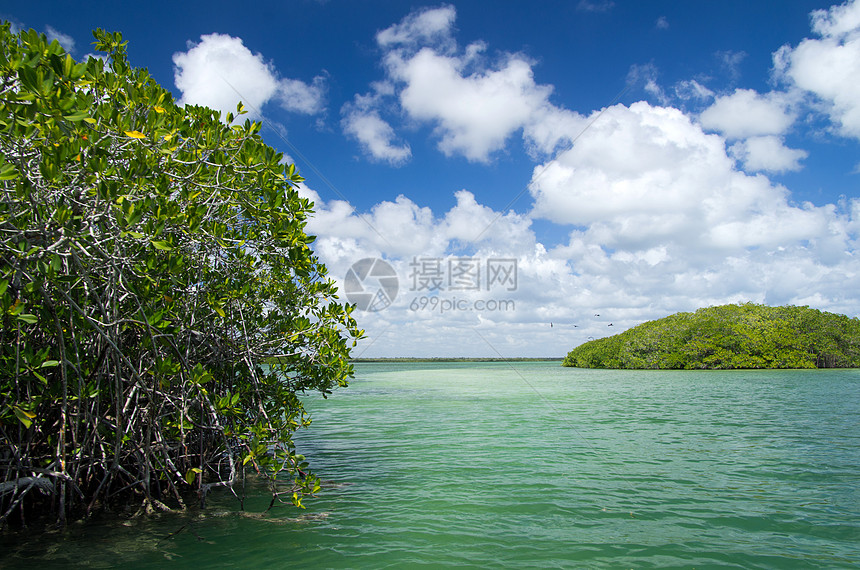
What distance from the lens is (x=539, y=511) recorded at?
6.66 m

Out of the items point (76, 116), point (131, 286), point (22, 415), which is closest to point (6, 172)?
point (76, 116)

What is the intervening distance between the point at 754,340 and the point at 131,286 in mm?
68499

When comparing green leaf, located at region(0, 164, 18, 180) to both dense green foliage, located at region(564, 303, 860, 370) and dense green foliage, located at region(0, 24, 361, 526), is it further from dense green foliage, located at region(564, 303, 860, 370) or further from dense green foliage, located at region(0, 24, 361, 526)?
dense green foliage, located at region(564, 303, 860, 370)

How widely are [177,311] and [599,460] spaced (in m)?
8.10

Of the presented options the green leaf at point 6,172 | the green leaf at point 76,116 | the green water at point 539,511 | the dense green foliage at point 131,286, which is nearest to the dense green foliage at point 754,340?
the green water at point 539,511

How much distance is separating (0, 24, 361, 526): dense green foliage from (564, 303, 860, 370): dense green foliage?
6524 centimetres

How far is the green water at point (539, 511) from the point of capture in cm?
513

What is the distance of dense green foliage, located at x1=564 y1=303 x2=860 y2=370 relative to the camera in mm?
59031

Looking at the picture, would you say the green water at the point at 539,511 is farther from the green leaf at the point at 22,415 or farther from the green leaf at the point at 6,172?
the green leaf at the point at 6,172

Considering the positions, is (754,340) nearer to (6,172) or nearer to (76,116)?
(76,116)

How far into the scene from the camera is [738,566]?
16.1ft

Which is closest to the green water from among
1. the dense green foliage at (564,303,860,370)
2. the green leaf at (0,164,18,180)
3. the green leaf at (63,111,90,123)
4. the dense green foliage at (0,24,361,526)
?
the dense green foliage at (0,24,361,526)

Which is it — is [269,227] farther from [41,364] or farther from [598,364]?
[598,364]

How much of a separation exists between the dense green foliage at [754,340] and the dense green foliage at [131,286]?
65236mm
